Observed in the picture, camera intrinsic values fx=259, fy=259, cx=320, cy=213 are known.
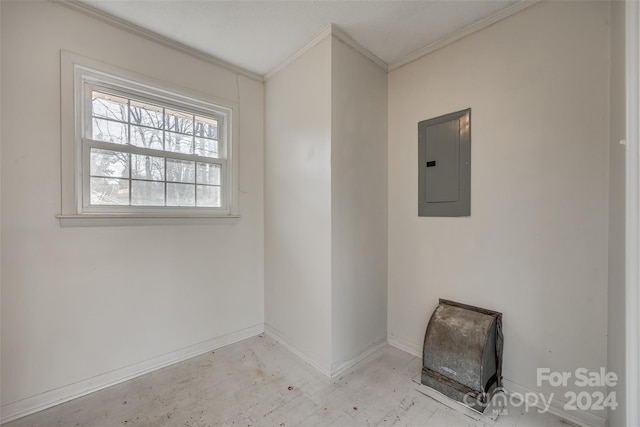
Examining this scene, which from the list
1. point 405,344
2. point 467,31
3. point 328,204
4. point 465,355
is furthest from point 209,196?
point 467,31

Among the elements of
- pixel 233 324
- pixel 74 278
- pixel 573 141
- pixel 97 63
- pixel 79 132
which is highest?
pixel 97 63

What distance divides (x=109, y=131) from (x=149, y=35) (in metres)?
0.83

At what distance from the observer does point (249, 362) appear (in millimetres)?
2197

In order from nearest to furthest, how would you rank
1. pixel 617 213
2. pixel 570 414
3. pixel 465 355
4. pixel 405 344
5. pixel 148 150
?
pixel 617 213
pixel 570 414
pixel 465 355
pixel 148 150
pixel 405 344

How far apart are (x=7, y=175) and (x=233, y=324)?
1952 mm

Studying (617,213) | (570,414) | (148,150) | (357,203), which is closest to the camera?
(617,213)

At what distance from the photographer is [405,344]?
239cm

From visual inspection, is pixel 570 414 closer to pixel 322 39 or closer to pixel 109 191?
pixel 322 39

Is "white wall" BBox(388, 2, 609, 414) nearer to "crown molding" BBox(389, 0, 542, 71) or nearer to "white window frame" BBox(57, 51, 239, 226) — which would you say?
"crown molding" BBox(389, 0, 542, 71)

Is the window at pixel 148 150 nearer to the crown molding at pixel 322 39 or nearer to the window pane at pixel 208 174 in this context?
the window pane at pixel 208 174

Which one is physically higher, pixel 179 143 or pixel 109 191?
pixel 179 143

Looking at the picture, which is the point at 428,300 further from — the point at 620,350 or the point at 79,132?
the point at 79,132

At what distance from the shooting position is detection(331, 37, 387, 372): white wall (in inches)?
81.0

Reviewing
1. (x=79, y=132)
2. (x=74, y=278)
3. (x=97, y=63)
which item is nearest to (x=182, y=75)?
(x=97, y=63)
